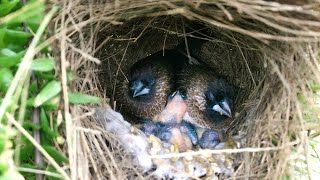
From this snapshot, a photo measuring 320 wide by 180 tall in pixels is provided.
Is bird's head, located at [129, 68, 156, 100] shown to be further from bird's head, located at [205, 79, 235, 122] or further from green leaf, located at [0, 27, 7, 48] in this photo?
green leaf, located at [0, 27, 7, 48]

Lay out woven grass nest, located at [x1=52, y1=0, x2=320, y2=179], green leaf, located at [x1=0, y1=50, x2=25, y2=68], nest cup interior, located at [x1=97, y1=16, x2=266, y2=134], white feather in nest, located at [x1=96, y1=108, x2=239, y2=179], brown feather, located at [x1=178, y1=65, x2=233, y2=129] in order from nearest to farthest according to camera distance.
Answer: green leaf, located at [x1=0, y1=50, x2=25, y2=68]
woven grass nest, located at [x1=52, y1=0, x2=320, y2=179]
white feather in nest, located at [x1=96, y1=108, x2=239, y2=179]
nest cup interior, located at [x1=97, y1=16, x2=266, y2=134]
brown feather, located at [x1=178, y1=65, x2=233, y2=129]

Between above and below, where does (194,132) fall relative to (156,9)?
below

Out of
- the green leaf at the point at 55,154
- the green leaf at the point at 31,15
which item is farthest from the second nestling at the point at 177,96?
the green leaf at the point at 31,15

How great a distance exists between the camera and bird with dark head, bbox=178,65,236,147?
2.32m

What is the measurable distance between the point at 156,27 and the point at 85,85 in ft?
2.07

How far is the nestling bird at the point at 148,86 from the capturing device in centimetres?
243

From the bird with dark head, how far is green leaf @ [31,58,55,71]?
1.05 m

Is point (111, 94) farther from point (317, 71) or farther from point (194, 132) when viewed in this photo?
point (317, 71)

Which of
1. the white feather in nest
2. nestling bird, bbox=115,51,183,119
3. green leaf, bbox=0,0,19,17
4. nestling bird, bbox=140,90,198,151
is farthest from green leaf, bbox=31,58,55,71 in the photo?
nestling bird, bbox=115,51,183,119

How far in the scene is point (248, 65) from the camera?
208 cm

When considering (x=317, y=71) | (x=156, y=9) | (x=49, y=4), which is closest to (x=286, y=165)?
(x=317, y=71)

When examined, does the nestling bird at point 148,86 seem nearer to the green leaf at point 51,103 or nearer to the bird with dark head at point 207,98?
the bird with dark head at point 207,98

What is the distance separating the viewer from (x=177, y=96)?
8.06 feet

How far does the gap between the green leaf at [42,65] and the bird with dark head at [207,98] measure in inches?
41.2
